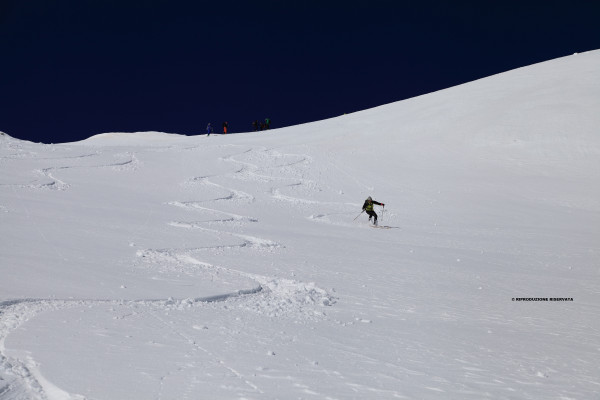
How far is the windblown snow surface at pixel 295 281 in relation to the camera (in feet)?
15.0

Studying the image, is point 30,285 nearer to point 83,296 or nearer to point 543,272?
point 83,296

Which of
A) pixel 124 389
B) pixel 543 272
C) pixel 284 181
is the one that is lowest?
pixel 124 389

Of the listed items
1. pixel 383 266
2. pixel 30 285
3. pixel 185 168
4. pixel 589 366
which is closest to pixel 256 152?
pixel 185 168

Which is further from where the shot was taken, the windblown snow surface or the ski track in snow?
the windblown snow surface

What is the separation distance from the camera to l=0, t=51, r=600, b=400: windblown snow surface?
4.58 m

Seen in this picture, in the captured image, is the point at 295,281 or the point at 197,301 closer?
the point at 197,301

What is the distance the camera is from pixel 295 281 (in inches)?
300

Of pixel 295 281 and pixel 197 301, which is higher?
pixel 295 281

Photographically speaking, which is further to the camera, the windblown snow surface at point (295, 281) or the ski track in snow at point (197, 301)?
the windblown snow surface at point (295, 281)

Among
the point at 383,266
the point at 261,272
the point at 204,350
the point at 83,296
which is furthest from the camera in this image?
the point at 383,266

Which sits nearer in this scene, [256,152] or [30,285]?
[30,285]

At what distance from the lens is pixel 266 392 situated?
4.24 m

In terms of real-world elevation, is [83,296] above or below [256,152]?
below

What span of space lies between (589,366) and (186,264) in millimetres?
5473
